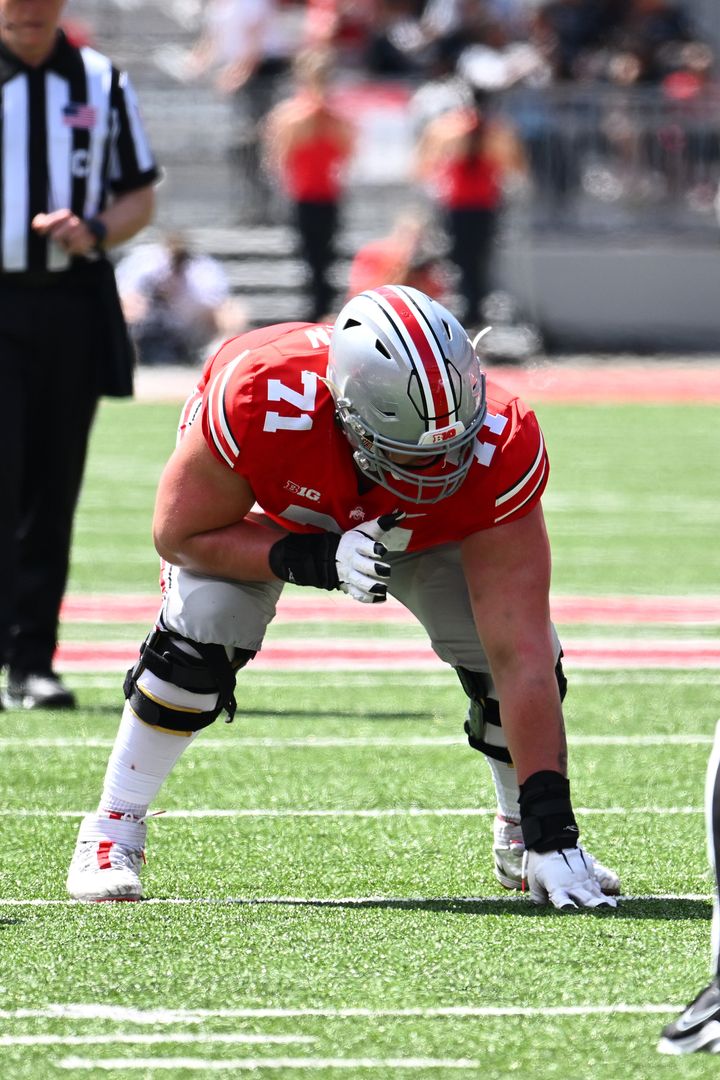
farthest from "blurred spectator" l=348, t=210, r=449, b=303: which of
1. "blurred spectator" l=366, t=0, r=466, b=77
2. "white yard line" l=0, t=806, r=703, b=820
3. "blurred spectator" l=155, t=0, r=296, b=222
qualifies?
"white yard line" l=0, t=806, r=703, b=820

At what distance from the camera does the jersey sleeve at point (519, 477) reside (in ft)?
13.0

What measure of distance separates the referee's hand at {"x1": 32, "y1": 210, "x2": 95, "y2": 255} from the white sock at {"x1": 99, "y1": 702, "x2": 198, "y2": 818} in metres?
2.12

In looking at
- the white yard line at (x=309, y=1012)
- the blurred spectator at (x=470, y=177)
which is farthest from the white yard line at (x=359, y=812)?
the blurred spectator at (x=470, y=177)

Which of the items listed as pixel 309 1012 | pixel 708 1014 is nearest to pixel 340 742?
pixel 309 1012

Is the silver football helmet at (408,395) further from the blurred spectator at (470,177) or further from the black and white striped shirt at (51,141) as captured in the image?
the blurred spectator at (470,177)

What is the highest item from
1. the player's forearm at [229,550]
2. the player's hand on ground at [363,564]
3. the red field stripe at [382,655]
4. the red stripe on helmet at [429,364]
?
the red stripe on helmet at [429,364]

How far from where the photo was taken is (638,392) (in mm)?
16734

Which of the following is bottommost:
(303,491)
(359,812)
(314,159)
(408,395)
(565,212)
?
(565,212)

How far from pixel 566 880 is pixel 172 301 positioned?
12623 mm

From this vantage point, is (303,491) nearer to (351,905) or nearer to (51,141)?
(351,905)

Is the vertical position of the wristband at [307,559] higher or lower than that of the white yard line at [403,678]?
higher

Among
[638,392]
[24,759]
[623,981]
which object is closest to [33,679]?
[24,759]

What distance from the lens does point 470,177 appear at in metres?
17.2

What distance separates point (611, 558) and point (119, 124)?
3.93 meters
